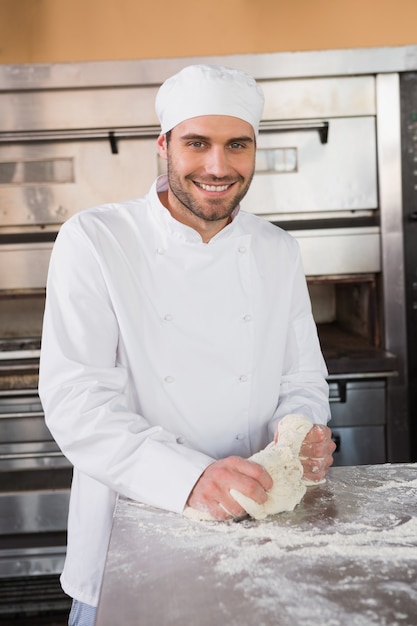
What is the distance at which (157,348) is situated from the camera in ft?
5.03

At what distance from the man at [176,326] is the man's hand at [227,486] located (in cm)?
14

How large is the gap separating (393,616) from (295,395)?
795 millimetres

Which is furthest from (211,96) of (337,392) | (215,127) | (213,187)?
(337,392)

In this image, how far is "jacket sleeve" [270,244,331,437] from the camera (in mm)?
1661

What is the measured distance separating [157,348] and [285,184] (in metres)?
1.39

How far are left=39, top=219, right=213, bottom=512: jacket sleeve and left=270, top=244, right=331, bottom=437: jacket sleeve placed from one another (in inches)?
14.7

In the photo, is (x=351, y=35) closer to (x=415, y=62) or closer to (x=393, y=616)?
(x=415, y=62)

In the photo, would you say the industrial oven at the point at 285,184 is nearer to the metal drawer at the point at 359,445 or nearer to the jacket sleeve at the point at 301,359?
the metal drawer at the point at 359,445

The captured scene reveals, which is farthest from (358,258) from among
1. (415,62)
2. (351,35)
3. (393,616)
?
(393,616)

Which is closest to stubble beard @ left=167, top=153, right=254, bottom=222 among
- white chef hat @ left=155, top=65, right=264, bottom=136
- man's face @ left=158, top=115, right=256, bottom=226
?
man's face @ left=158, top=115, right=256, bottom=226

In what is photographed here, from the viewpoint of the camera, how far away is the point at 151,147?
2.72 meters

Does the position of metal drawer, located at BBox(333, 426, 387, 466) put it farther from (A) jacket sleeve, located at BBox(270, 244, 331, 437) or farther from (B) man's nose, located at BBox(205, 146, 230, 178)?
(B) man's nose, located at BBox(205, 146, 230, 178)

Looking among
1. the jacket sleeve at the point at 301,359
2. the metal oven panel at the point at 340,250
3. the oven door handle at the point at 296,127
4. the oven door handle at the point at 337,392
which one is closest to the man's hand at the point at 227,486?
the jacket sleeve at the point at 301,359

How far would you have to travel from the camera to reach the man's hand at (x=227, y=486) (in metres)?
1.20
